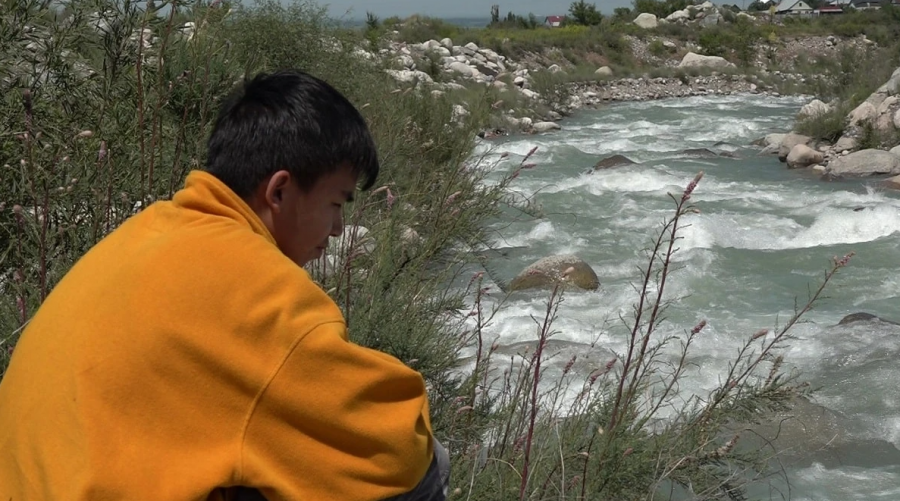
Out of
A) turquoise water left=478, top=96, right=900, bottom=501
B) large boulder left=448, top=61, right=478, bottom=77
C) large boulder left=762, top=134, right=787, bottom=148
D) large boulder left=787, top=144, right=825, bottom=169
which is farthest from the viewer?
large boulder left=448, top=61, right=478, bottom=77

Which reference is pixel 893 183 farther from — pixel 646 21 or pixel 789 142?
pixel 646 21

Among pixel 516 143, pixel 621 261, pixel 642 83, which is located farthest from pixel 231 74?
pixel 642 83

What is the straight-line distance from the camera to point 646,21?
39.4m

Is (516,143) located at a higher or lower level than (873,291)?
lower

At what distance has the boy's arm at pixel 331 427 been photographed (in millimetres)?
1146

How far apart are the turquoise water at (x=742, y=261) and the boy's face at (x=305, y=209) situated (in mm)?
1863

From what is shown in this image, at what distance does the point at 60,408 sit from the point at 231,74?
4036 mm

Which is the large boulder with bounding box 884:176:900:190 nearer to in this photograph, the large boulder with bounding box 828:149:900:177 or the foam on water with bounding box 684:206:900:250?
the large boulder with bounding box 828:149:900:177

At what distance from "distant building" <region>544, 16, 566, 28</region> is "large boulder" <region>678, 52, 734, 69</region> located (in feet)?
42.0

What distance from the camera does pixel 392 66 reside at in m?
11.1

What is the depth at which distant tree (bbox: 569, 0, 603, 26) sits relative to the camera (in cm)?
4431

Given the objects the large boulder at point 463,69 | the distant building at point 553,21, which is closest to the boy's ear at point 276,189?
the large boulder at point 463,69

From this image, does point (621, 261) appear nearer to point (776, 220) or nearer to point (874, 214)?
point (776, 220)

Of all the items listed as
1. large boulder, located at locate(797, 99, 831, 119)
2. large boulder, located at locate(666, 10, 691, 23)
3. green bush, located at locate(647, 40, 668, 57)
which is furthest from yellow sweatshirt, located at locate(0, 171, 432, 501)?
large boulder, located at locate(666, 10, 691, 23)
